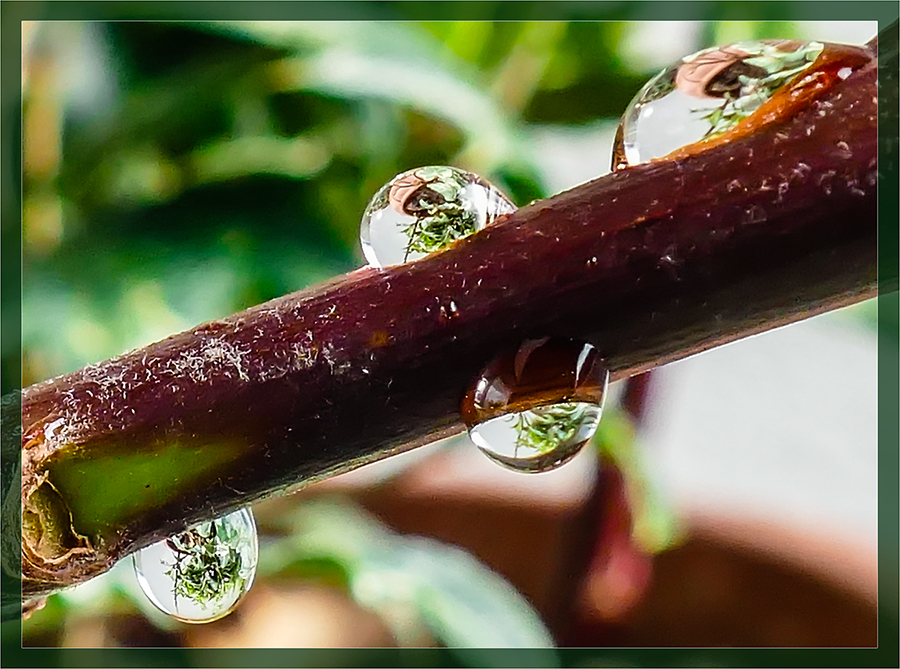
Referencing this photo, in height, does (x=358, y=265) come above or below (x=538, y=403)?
above

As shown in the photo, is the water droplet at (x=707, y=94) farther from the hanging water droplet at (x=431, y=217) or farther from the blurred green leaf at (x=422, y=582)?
the blurred green leaf at (x=422, y=582)

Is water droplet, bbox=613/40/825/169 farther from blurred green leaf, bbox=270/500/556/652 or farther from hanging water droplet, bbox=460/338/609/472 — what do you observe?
blurred green leaf, bbox=270/500/556/652

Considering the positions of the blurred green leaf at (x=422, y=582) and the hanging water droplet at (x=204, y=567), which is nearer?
the hanging water droplet at (x=204, y=567)

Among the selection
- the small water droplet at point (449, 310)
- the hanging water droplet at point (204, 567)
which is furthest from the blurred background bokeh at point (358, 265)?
the small water droplet at point (449, 310)

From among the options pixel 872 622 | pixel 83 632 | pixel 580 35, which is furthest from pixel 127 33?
pixel 872 622

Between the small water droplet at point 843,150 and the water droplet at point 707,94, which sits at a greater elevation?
the water droplet at point 707,94

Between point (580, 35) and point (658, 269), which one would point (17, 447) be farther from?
point (580, 35)

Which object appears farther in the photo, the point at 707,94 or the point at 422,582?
the point at 422,582

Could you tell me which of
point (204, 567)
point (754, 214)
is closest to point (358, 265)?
point (204, 567)

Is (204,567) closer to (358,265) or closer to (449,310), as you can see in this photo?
(449,310)
